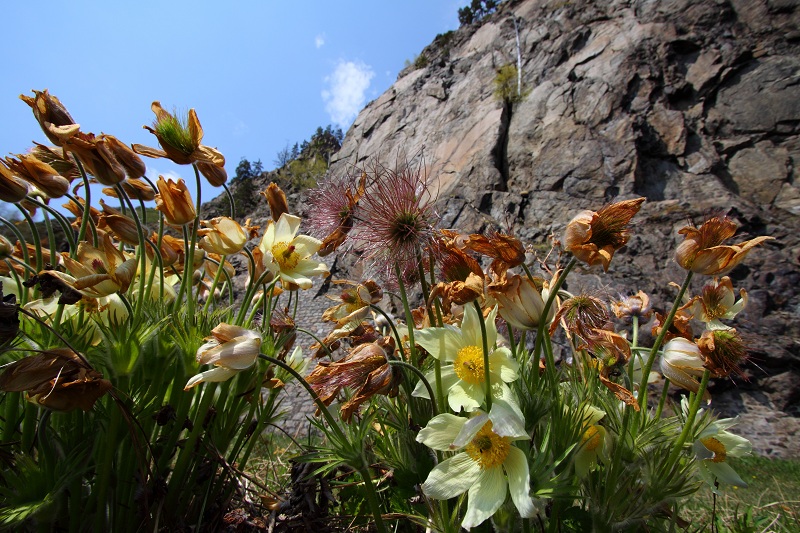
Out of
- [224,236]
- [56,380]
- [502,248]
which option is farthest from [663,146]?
[56,380]

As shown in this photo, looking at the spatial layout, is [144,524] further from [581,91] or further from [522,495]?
[581,91]

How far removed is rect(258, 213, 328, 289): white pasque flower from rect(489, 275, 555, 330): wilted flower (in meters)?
0.38

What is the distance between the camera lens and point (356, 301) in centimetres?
102

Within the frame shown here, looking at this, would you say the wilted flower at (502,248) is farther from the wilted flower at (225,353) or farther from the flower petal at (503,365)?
the wilted flower at (225,353)

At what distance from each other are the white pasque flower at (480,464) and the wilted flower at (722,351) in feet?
1.06

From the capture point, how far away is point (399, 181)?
826mm

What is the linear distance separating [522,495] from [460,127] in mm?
11540

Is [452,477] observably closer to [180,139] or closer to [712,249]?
[712,249]

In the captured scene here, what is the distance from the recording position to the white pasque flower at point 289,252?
2.86ft

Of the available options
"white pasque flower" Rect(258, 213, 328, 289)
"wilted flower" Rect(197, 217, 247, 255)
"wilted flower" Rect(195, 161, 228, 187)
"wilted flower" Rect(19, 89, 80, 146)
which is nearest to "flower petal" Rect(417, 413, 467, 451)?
"white pasque flower" Rect(258, 213, 328, 289)

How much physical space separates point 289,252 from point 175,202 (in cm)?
22

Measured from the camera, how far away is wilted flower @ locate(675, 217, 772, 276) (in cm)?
64

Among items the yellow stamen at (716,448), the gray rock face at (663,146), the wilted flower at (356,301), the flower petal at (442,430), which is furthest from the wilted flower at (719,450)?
the gray rock face at (663,146)

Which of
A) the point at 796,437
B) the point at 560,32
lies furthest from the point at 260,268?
the point at 560,32
